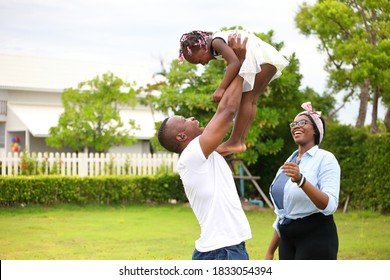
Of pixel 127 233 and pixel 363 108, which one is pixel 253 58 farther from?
pixel 363 108

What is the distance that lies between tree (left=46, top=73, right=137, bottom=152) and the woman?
1614cm

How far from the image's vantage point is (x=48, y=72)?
22.8 m

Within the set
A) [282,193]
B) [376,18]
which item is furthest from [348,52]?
[282,193]

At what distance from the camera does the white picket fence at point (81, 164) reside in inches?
647

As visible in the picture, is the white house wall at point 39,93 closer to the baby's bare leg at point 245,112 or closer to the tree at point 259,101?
the tree at point 259,101

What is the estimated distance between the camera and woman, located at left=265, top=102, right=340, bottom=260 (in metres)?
3.95

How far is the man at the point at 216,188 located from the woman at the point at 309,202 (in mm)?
563

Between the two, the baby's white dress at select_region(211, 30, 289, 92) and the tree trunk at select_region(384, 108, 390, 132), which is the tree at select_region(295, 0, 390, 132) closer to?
the tree trunk at select_region(384, 108, 390, 132)

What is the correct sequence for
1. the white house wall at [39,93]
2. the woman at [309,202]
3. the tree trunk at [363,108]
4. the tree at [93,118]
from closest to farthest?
the woman at [309,202] → the tree trunk at [363,108] → the tree at [93,118] → the white house wall at [39,93]

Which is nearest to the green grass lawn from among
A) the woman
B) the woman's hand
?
the woman

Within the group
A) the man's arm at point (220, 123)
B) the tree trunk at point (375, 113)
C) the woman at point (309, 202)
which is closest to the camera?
the man's arm at point (220, 123)

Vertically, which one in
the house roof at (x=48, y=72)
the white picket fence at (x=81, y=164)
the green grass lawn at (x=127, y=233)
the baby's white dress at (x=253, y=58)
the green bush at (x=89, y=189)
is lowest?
the green grass lawn at (x=127, y=233)

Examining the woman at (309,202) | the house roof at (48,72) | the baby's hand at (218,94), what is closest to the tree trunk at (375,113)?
the house roof at (48,72)

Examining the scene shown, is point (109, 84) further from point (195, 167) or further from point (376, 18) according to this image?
point (195, 167)
